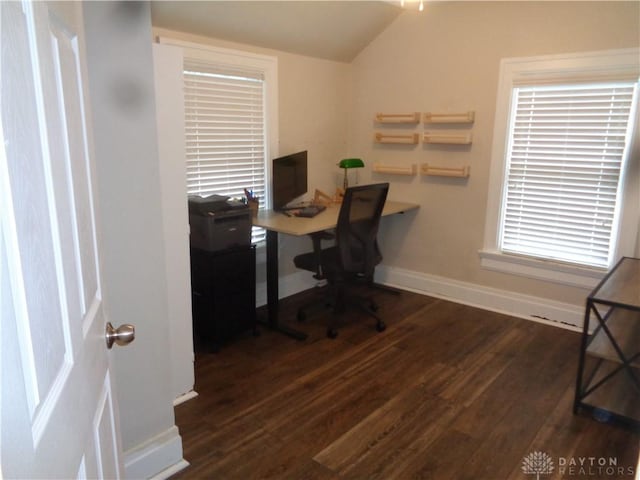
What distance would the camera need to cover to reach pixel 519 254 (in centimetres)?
377

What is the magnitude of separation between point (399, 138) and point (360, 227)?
1.18m

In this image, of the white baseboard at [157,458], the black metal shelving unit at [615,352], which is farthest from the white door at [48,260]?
the black metal shelving unit at [615,352]

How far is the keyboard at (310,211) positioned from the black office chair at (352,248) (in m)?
0.24

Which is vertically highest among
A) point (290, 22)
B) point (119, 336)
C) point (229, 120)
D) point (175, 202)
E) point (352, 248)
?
point (290, 22)

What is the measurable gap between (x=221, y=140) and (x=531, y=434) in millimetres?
2684

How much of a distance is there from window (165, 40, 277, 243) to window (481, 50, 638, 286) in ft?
5.92

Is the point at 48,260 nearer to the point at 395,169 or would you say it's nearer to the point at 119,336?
the point at 119,336

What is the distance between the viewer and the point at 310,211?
142 inches

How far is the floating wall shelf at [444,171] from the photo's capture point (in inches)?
152

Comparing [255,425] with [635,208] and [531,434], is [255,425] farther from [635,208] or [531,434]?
[635,208]

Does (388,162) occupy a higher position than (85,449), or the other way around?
(388,162)

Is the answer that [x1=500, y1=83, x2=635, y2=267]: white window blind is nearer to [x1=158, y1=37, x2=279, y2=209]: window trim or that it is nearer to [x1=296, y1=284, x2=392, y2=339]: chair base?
[x1=296, y1=284, x2=392, y2=339]: chair base

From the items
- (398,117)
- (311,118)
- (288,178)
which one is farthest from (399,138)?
(288,178)

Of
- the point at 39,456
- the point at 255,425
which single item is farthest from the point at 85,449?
the point at 255,425
